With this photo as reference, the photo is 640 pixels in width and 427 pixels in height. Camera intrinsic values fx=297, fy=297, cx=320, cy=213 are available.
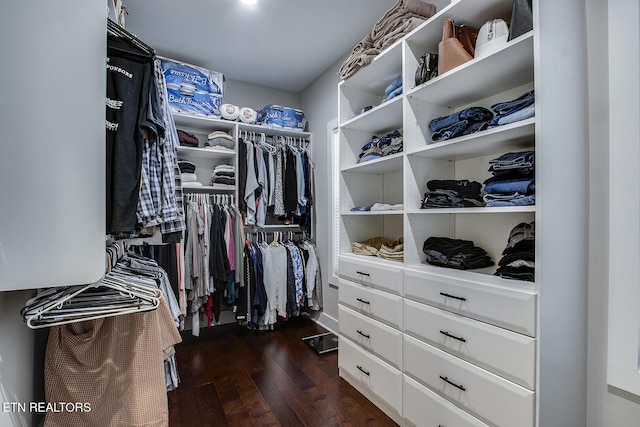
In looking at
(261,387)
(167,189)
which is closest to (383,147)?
(167,189)

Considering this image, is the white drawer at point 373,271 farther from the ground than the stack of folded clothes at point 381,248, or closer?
closer

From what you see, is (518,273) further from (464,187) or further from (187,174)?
(187,174)

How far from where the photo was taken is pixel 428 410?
1482 millimetres

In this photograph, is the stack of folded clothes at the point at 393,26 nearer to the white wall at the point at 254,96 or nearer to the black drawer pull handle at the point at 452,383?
the white wall at the point at 254,96

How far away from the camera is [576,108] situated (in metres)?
1.24

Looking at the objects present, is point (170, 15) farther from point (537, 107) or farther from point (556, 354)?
point (556, 354)

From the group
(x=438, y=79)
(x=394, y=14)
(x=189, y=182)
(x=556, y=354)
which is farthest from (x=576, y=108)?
(x=189, y=182)

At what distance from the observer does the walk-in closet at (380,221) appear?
28.5 inches

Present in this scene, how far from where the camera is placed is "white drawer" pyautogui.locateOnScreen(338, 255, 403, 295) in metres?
1.72

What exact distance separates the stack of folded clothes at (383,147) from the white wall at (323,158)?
3.30 ft

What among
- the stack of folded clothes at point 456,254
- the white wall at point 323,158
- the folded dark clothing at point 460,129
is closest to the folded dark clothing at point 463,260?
the stack of folded clothes at point 456,254

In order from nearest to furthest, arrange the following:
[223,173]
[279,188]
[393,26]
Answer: [393,26] → [223,173] → [279,188]

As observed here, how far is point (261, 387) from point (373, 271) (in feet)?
3.77

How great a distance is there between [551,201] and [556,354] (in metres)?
0.59
